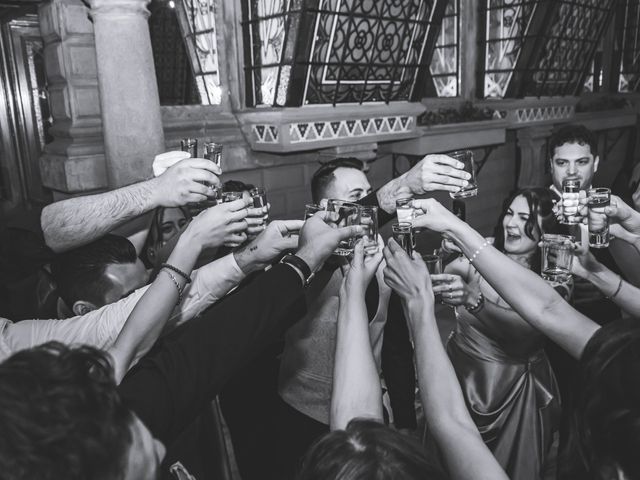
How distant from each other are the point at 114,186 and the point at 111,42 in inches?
33.7

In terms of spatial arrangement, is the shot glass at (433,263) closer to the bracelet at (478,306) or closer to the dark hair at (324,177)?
the bracelet at (478,306)

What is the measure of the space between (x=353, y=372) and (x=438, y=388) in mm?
202

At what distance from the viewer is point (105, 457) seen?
2.46 feet

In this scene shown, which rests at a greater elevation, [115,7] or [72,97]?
[115,7]

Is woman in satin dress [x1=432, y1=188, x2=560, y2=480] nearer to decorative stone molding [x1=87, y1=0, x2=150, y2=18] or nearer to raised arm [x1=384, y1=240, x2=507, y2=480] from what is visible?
raised arm [x1=384, y1=240, x2=507, y2=480]

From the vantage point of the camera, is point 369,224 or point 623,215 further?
point 623,215

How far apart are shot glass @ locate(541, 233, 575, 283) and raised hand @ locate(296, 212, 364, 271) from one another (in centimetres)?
83

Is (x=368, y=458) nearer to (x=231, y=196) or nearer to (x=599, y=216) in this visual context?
(x=231, y=196)

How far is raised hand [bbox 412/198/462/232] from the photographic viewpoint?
1.64 metres

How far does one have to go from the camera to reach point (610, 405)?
2.77 feet

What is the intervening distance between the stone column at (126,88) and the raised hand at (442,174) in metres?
1.94

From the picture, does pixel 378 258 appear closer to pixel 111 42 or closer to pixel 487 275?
pixel 487 275

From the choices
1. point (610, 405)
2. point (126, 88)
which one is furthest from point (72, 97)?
point (610, 405)

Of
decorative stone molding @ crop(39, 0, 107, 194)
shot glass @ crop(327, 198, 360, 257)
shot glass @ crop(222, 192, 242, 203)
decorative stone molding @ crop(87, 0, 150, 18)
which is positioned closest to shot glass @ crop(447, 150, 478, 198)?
shot glass @ crop(327, 198, 360, 257)
